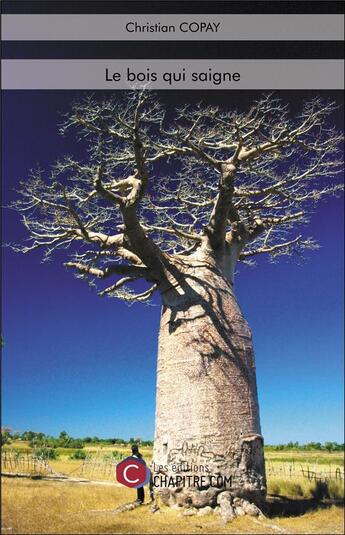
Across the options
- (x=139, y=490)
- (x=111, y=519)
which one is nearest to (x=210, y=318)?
(x=139, y=490)

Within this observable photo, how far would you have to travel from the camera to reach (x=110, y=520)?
525cm

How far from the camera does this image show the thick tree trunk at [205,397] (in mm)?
5969

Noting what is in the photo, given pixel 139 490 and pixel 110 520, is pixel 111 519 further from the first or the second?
pixel 139 490

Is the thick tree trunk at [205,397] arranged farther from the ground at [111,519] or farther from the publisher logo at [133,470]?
the ground at [111,519]

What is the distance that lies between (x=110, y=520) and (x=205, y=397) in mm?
1891

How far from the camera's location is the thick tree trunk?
235 inches

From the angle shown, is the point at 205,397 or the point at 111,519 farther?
the point at 205,397

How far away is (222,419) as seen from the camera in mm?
6141

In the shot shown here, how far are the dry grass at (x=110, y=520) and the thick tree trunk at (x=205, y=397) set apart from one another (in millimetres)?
434

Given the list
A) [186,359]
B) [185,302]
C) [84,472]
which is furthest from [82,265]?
[84,472]

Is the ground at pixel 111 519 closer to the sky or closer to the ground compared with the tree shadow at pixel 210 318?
closer to the ground

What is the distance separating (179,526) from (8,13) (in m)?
5.83

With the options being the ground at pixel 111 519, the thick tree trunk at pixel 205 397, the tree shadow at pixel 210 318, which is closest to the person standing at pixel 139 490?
the ground at pixel 111 519

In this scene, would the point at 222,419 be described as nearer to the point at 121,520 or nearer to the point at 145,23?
the point at 121,520
